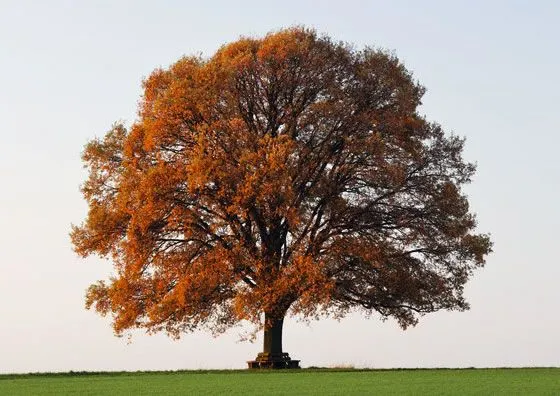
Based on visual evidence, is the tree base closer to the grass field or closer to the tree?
the tree

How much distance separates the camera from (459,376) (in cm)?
3406

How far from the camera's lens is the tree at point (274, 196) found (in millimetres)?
41000

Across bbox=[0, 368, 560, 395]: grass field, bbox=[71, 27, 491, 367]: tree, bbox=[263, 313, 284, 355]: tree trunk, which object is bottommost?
bbox=[0, 368, 560, 395]: grass field

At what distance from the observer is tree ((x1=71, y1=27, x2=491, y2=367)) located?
41.0m

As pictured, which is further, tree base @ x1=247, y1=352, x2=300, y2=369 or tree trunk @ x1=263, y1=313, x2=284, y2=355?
tree trunk @ x1=263, y1=313, x2=284, y2=355

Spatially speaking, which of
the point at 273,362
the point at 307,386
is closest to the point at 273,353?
the point at 273,362

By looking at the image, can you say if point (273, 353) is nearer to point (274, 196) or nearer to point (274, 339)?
point (274, 339)

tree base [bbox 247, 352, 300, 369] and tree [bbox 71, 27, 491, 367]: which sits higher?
tree [bbox 71, 27, 491, 367]

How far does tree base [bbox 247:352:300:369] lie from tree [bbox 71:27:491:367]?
0.13 meters

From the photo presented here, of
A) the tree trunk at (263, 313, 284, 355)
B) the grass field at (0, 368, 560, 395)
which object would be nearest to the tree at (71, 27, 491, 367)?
the tree trunk at (263, 313, 284, 355)

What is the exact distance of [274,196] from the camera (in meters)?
39.6

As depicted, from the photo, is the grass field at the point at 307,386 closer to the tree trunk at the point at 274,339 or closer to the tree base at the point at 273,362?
the tree base at the point at 273,362

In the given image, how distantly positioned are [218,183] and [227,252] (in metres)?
3.00

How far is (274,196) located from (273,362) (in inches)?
318
